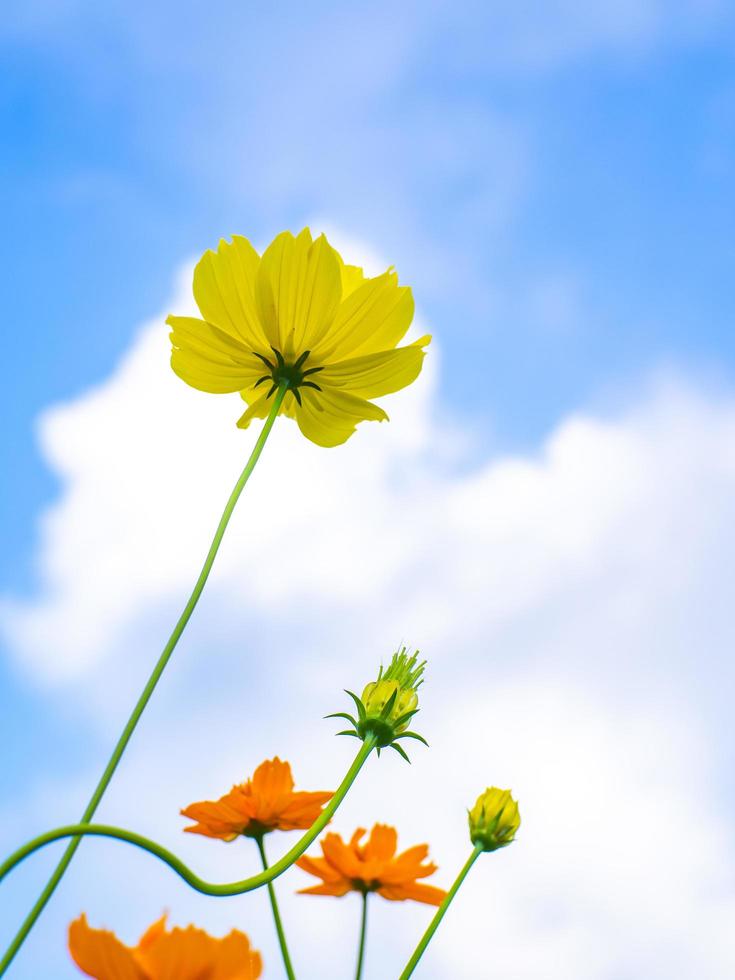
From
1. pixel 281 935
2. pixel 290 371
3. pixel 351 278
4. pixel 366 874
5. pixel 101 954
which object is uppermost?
pixel 351 278

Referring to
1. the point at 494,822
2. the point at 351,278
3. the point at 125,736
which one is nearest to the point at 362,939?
the point at 494,822

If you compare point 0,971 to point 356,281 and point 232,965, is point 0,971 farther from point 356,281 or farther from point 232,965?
point 356,281

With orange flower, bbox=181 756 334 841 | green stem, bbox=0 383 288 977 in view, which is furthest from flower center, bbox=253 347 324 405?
orange flower, bbox=181 756 334 841

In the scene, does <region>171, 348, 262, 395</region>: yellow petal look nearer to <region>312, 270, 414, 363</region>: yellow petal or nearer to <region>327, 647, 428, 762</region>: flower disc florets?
<region>312, 270, 414, 363</region>: yellow petal

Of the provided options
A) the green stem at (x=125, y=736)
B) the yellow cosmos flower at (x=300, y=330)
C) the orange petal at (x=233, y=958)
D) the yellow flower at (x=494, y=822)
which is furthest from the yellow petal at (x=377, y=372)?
the orange petal at (x=233, y=958)

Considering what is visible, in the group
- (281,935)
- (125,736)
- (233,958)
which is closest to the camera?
(233,958)

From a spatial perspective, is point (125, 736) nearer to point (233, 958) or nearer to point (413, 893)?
point (233, 958)

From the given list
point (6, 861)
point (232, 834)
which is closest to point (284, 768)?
point (232, 834)
